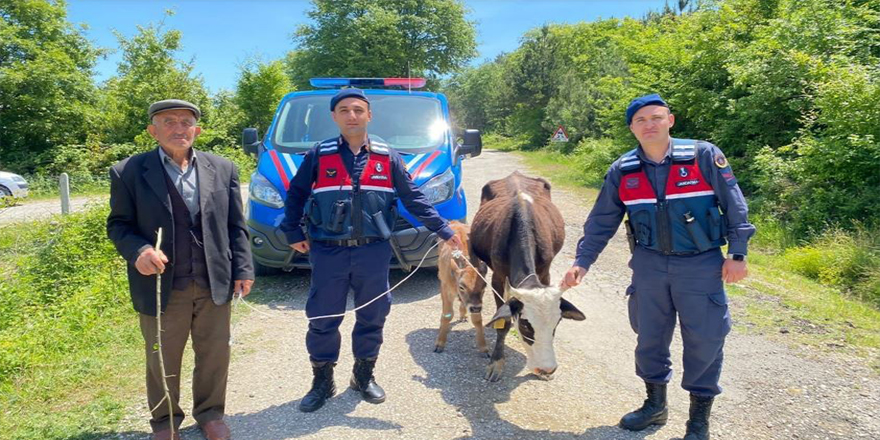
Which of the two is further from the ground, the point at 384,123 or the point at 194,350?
the point at 384,123

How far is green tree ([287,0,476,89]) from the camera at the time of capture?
31203 mm

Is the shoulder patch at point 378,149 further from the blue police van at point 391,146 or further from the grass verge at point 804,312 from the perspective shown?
the grass verge at point 804,312

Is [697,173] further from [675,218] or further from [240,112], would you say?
[240,112]

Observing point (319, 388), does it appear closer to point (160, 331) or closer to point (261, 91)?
point (160, 331)

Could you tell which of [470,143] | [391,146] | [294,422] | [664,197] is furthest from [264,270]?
[664,197]

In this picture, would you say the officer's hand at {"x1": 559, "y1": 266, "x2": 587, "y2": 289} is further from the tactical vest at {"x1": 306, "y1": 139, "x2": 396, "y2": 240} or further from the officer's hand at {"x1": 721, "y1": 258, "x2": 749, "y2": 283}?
the tactical vest at {"x1": 306, "y1": 139, "x2": 396, "y2": 240}

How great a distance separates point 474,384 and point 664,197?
203cm

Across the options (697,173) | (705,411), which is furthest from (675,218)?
(705,411)

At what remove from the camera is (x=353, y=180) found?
3682mm

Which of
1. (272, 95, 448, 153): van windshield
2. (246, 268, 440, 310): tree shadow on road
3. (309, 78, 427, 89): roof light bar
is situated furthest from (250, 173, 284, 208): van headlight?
(309, 78, 427, 89): roof light bar

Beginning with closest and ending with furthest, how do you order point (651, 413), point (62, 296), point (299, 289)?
point (651, 413), point (62, 296), point (299, 289)

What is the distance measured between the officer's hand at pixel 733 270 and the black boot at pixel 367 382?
243cm

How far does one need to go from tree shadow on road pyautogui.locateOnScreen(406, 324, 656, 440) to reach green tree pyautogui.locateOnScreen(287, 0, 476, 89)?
27676 millimetres

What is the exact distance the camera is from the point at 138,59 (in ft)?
73.2
